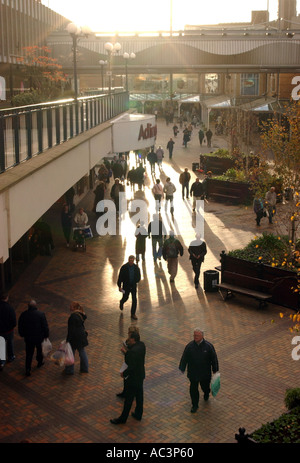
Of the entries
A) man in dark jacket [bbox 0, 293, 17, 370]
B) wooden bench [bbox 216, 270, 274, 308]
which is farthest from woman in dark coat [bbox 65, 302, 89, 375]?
wooden bench [bbox 216, 270, 274, 308]

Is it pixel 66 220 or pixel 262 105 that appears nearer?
pixel 66 220

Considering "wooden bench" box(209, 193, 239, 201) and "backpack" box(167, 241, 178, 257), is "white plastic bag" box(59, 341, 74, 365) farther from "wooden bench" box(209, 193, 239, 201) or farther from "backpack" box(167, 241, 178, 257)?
"wooden bench" box(209, 193, 239, 201)

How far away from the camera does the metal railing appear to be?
36.2 feet

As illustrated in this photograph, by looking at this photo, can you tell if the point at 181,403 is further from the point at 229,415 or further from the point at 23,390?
the point at 23,390

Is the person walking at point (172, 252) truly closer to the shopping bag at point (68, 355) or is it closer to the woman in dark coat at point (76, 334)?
the woman in dark coat at point (76, 334)

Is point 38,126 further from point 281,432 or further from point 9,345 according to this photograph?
point 281,432

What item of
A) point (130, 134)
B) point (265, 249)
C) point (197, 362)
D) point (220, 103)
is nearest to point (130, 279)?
point (265, 249)

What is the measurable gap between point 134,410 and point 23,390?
6.71 feet

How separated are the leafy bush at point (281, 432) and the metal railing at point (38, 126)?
18.5 feet

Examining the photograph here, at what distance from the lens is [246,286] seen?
16406mm

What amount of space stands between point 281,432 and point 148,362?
4.31 metres

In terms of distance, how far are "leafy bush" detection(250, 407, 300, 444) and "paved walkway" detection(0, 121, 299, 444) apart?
1254 millimetres

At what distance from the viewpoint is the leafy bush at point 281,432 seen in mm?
8256

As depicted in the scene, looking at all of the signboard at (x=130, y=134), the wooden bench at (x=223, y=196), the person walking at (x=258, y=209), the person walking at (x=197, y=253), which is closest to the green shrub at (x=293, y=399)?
the person walking at (x=197, y=253)
